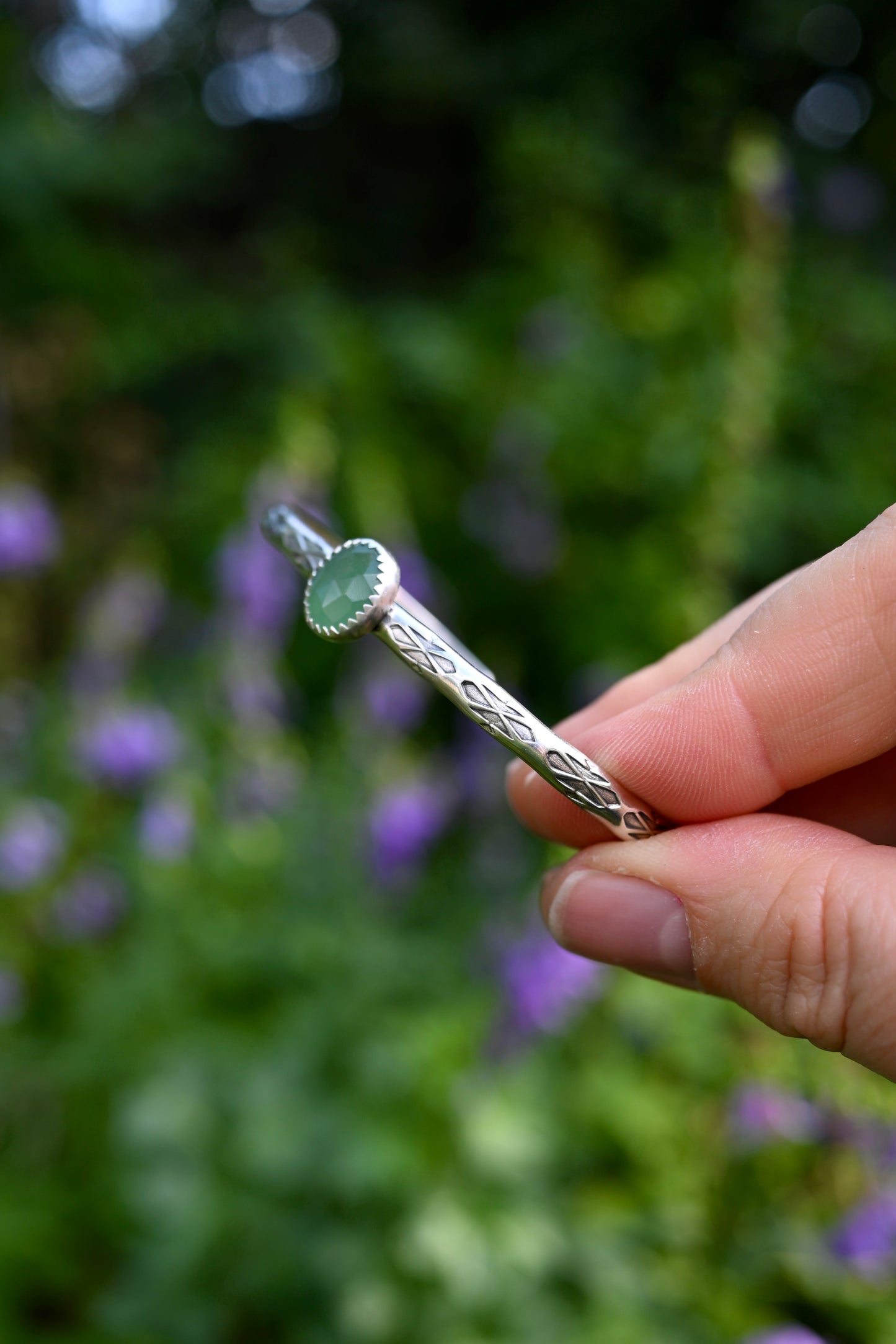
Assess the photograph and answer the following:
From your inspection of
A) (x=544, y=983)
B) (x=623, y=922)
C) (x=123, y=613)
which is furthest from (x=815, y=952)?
(x=123, y=613)

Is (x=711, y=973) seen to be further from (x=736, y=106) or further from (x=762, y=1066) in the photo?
(x=736, y=106)

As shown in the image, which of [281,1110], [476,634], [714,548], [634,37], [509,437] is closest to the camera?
[714,548]

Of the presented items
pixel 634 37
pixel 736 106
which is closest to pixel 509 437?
pixel 736 106

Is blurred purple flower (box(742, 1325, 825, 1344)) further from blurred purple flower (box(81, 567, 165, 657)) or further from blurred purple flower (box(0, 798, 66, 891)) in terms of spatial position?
blurred purple flower (box(81, 567, 165, 657))

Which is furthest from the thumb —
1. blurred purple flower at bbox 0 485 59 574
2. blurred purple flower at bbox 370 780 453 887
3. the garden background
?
blurred purple flower at bbox 0 485 59 574

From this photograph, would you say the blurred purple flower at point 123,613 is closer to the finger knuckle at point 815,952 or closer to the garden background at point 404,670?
the garden background at point 404,670

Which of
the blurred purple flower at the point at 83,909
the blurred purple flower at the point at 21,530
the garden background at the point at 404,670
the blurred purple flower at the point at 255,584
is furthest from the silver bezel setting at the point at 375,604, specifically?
the blurred purple flower at the point at 21,530
